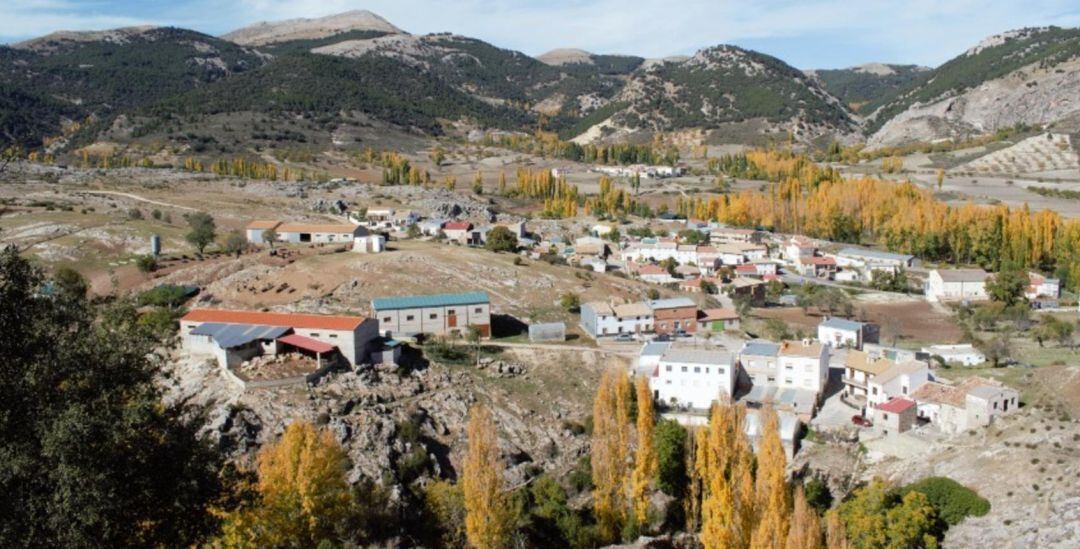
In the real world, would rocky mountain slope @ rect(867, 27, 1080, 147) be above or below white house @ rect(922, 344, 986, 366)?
above

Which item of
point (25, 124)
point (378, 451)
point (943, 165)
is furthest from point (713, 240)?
point (25, 124)

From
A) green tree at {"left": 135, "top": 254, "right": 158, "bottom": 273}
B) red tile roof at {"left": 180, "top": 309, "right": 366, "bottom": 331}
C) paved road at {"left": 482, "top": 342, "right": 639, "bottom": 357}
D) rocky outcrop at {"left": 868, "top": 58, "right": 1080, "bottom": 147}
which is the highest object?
rocky outcrop at {"left": 868, "top": 58, "right": 1080, "bottom": 147}

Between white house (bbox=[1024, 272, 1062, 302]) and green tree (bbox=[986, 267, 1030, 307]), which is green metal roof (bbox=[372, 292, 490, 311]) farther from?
white house (bbox=[1024, 272, 1062, 302])

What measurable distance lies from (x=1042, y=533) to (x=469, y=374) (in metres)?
25.9

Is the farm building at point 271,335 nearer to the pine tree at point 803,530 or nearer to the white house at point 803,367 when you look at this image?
the white house at point 803,367

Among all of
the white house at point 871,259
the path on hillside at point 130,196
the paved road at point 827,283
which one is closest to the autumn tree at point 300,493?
the paved road at point 827,283

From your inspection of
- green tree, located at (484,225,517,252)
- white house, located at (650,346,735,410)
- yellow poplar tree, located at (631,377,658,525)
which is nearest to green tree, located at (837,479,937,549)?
yellow poplar tree, located at (631,377,658,525)

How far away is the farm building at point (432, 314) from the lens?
45969 mm

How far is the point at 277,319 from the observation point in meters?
42.0

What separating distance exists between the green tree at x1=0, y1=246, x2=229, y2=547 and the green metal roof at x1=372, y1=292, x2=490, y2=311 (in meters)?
30.8

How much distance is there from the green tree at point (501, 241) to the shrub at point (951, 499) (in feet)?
143

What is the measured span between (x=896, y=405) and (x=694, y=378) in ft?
31.8

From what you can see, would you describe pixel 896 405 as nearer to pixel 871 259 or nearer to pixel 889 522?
pixel 889 522

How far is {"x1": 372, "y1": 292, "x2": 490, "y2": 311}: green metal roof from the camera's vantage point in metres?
46.2
